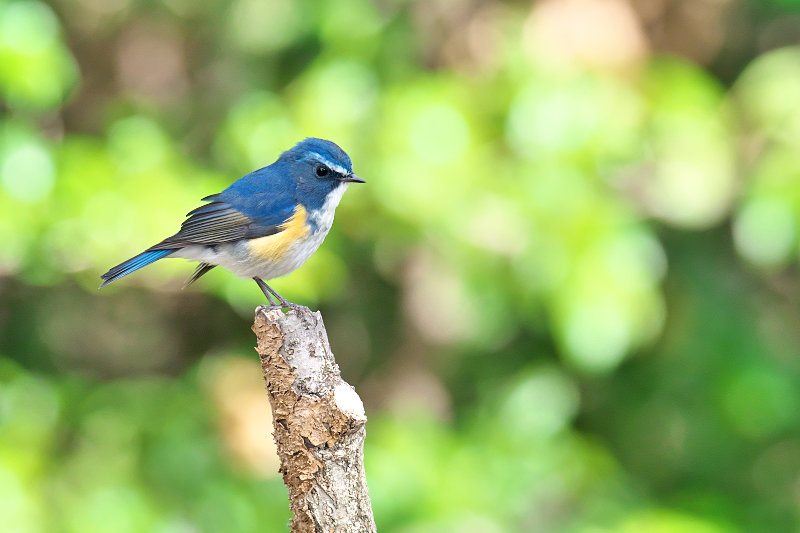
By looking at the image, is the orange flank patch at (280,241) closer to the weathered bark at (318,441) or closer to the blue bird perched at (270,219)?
the blue bird perched at (270,219)

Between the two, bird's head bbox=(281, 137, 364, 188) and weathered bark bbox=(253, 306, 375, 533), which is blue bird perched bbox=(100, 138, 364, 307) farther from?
weathered bark bbox=(253, 306, 375, 533)

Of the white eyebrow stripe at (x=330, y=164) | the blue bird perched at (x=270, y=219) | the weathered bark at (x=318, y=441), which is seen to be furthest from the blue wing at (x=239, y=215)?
the weathered bark at (x=318, y=441)

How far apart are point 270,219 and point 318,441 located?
4.51ft

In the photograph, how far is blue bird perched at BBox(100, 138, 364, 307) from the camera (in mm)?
3318

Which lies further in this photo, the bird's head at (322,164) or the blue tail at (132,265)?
the bird's head at (322,164)

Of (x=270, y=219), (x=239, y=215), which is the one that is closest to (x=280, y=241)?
(x=270, y=219)

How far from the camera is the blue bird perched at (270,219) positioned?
332 centimetres

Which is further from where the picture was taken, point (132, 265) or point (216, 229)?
point (216, 229)

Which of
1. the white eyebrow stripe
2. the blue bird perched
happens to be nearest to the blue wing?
the blue bird perched

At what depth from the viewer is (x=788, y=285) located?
5840 millimetres

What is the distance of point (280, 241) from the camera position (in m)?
3.30


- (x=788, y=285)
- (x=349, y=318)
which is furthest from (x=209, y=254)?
(x=788, y=285)

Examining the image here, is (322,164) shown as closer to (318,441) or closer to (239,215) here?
(239,215)

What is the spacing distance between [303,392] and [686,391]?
12.2 feet
